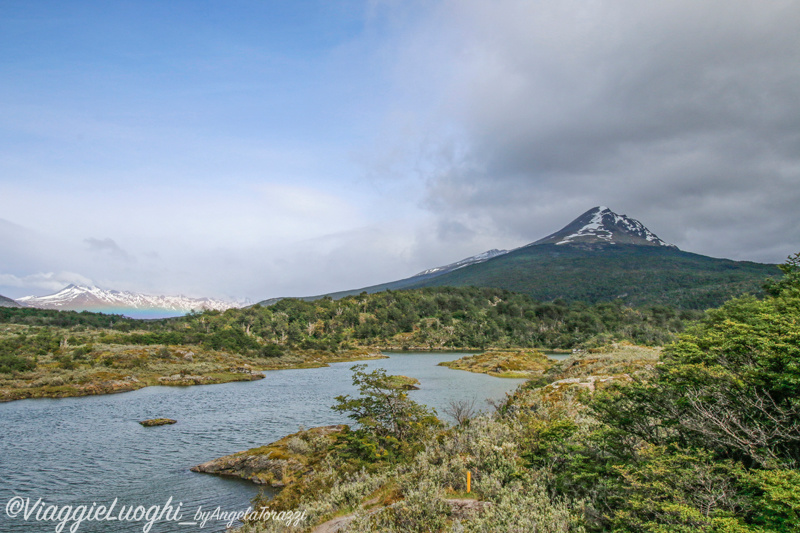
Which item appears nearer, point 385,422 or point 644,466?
point 644,466

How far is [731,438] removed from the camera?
8.52 meters

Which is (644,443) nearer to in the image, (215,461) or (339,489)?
(339,489)

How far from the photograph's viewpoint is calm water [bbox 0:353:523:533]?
65.2 feet

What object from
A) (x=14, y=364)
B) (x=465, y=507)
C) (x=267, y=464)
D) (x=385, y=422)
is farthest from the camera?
(x=14, y=364)

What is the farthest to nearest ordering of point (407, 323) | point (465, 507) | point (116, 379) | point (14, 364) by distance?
point (407, 323) → point (14, 364) → point (116, 379) → point (465, 507)

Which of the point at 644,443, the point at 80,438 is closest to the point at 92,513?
the point at 80,438

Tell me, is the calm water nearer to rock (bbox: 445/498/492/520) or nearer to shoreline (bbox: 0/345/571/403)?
shoreline (bbox: 0/345/571/403)

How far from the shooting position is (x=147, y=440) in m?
29.4

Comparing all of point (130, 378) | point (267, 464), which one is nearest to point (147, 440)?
point (267, 464)

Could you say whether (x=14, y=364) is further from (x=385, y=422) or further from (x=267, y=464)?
(x=385, y=422)

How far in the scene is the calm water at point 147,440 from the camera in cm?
1986

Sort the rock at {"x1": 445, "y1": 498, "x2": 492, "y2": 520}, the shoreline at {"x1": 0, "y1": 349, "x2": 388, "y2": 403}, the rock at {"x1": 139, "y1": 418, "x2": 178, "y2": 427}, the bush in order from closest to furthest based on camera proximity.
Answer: the rock at {"x1": 445, "y1": 498, "x2": 492, "y2": 520}, the rock at {"x1": 139, "y1": 418, "x2": 178, "y2": 427}, the shoreline at {"x1": 0, "y1": 349, "x2": 388, "y2": 403}, the bush

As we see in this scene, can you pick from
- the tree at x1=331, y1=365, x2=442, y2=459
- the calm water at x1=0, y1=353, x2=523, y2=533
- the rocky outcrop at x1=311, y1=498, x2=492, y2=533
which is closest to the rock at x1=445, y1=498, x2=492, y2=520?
the rocky outcrop at x1=311, y1=498, x2=492, y2=533

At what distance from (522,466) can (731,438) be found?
607 cm
